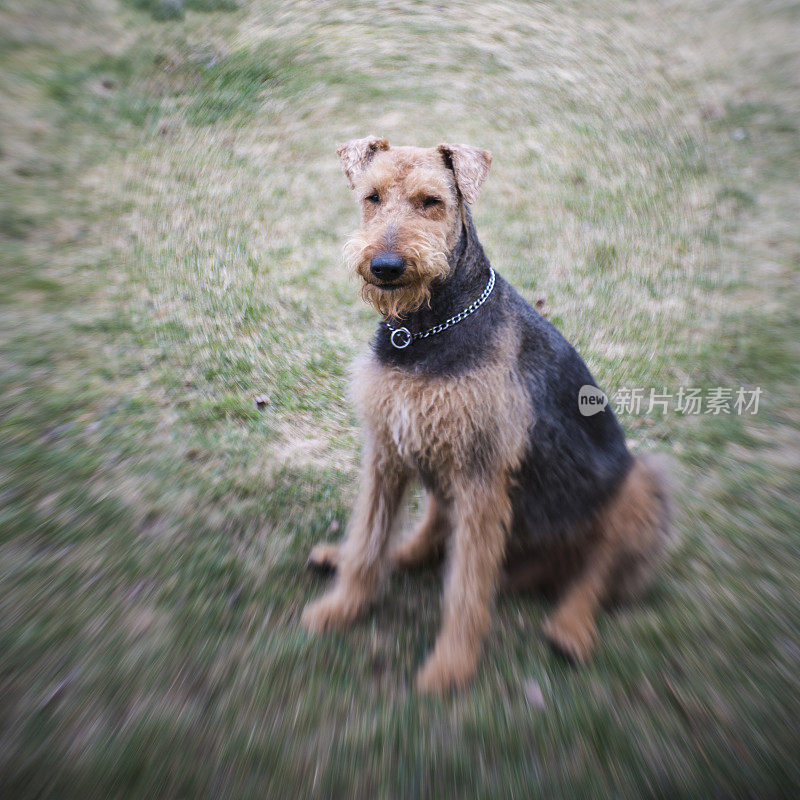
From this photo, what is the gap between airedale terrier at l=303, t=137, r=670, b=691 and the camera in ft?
7.56

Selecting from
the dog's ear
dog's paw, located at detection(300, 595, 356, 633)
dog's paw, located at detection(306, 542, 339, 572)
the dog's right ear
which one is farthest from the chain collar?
dog's paw, located at detection(300, 595, 356, 633)

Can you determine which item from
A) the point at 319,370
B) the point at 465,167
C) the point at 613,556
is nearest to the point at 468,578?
the point at 613,556

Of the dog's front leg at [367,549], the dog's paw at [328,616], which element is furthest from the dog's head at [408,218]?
the dog's paw at [328,616]

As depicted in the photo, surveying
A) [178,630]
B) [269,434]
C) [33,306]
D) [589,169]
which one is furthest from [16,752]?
[589,169]

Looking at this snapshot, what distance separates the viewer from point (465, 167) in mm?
2537

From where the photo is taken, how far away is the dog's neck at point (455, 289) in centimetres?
241

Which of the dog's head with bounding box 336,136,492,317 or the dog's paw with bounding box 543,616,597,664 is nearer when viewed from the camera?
the dog's head with bounding box 336,136,492,317

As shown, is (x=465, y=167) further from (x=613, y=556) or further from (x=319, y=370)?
(x=319, y=370)

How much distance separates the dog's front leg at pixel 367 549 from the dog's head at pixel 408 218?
2.65 feet

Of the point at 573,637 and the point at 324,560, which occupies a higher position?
the point at 324,560

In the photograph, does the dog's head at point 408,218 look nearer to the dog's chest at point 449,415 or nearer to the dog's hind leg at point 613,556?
the dog's chest at point 449,415

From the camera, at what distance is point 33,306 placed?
12.8 ft

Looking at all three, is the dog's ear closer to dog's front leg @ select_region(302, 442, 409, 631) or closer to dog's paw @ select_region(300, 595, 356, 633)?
dog's front leg @ select_region(302, 442, 409, 631)

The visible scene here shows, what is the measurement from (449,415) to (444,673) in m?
1.23
